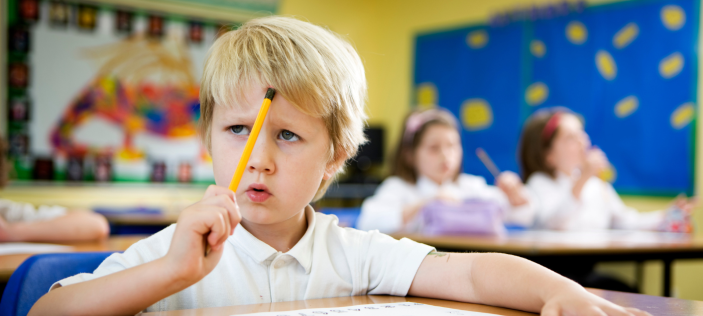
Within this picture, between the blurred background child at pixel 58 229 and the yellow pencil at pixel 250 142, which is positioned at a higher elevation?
the yellow pencil at pixel 250 142

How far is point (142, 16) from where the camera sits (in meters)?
4.93

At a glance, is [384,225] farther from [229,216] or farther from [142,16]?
[142,16]

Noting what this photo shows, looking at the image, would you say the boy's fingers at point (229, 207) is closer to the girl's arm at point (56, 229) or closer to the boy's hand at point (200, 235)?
the boy's hand at point (200, 235)

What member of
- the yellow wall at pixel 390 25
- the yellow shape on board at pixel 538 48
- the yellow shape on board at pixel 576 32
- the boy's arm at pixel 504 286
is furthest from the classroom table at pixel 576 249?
the yellow wall at pixel 390 25

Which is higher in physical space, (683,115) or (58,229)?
(683,115)

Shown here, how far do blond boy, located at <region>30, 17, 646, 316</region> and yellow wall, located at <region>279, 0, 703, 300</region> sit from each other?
454 centimetres

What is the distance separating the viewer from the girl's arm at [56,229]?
1616mm

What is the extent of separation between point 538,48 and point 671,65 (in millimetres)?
1057

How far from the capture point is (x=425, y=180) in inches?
119

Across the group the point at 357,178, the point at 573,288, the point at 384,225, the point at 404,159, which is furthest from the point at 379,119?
the point at 573,288

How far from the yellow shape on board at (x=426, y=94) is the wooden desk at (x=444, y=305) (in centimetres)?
505

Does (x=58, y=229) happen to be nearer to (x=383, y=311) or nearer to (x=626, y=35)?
(x=383, y=311)

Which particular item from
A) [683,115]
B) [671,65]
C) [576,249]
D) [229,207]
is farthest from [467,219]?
[671,65]

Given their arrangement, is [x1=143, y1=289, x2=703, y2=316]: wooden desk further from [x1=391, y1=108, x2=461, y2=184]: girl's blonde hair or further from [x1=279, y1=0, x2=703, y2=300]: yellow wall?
[x1=279, y1=0, x2=703, y2=300]: yellow wall
